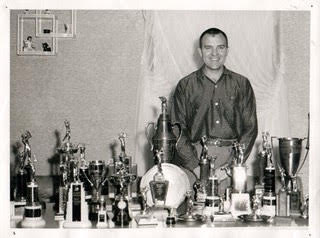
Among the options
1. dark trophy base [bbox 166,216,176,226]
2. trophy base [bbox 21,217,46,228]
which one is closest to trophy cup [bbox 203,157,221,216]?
dark trophy base [bbox 166,216,176,226]

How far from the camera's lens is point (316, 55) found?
1.87 meters

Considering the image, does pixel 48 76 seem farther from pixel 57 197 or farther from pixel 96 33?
pixel 57 197

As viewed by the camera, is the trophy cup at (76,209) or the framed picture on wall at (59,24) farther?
the framed picture on wall at (59,24)

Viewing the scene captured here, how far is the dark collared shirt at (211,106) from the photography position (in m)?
3.34

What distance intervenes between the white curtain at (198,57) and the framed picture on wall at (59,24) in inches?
15.2

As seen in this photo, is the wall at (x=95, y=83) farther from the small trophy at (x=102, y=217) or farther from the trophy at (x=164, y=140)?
the small trophy at (x=102, y=217)

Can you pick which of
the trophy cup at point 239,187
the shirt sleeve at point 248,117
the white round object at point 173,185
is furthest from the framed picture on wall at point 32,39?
the trophy cup at point 239,187

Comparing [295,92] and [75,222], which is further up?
[295,92]

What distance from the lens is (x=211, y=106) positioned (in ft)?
11.1

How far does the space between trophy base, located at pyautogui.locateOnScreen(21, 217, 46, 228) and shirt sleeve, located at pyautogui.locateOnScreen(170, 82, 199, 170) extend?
108 centimetres

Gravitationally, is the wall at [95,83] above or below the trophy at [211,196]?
above

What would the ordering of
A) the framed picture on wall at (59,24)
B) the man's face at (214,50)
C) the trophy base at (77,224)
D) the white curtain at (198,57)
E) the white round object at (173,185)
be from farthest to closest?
the white curtain at (198,57)
the framed picture on wall at (59,24)
the man's face at (214,50)
the white round object at (173,185)
the trophy base at (77,224)

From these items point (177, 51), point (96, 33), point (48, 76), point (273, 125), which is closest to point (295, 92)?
point (273, 125)

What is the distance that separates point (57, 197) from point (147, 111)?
1.34 metres
